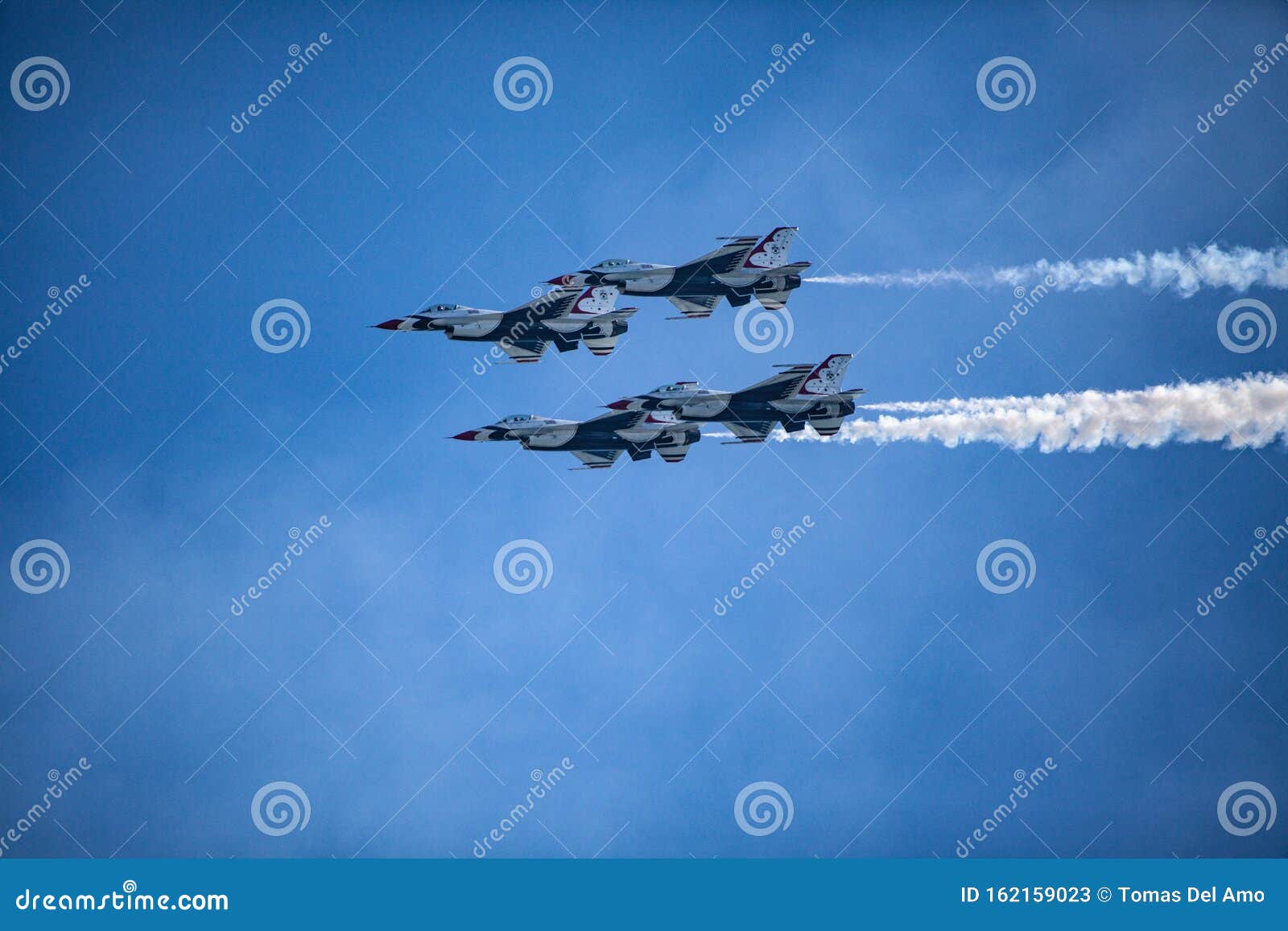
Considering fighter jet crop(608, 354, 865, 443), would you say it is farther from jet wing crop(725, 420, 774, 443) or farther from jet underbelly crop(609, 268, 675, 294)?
jet underbelly crop(609, 268, 675, 294)

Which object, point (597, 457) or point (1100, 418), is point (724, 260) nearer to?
point (597, 457)

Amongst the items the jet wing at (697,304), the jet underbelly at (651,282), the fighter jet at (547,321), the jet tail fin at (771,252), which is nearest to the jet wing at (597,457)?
the fighter jet at (547,321)

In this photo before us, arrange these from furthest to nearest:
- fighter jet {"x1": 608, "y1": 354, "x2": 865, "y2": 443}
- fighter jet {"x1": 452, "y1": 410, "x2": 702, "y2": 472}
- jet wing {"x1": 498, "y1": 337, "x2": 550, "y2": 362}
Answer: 1. jet wing {"x1": 498, "y1": 337, "x2": 550, "y2": 362}
2. fighter jet {"x1": 452, "y1": 410, "x2": 702, "y2": 472}
3. fighter jet {"x1": 608, "y1": 354, "x2": 865, "y2": 443}

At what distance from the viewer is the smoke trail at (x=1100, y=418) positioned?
1868 inches

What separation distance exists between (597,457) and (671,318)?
15.3ft

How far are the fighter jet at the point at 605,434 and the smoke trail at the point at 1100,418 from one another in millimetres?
3035

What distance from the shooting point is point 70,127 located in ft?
157

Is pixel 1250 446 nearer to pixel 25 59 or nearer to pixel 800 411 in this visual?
pixel 800 411

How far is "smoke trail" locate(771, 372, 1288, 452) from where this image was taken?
47.4m

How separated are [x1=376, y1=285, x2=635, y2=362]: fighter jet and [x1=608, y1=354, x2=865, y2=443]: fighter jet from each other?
235cm

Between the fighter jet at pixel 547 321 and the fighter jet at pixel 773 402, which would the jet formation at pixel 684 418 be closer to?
the fighter jet at pixel 773 402

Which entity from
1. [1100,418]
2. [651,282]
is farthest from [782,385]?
[1100,418]

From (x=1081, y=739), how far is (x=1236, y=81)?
19.9 metres

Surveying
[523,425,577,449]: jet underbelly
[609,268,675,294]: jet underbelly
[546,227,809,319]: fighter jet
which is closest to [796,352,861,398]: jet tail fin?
[546,227,809,319]: fighter jet
